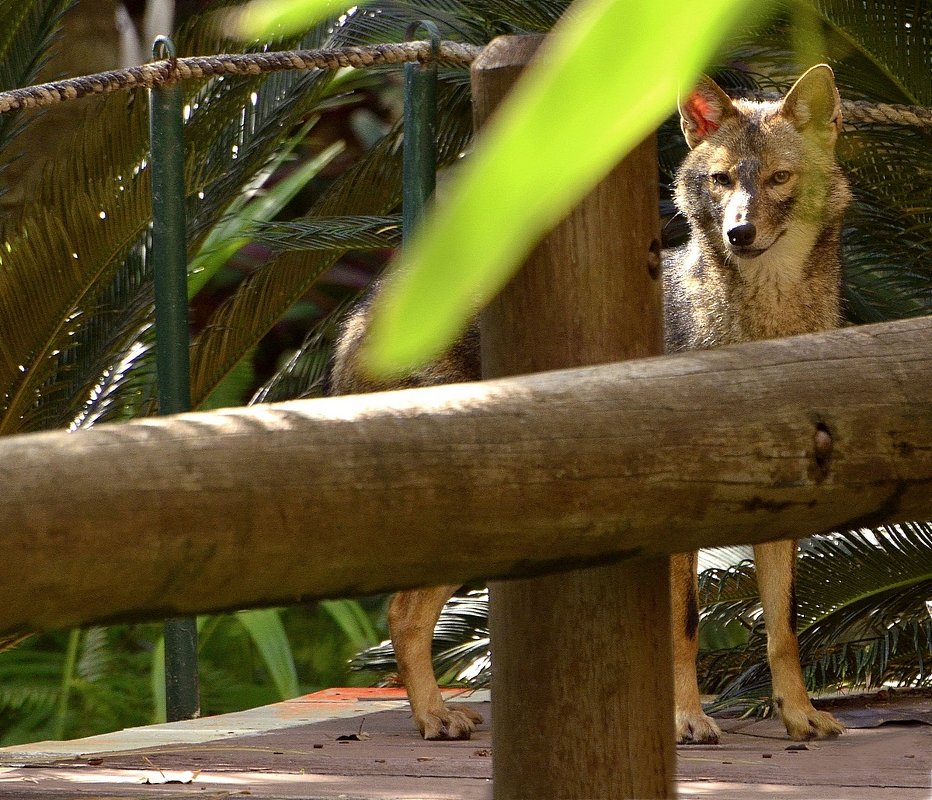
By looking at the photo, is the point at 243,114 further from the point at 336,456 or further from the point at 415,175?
the point at 336,456

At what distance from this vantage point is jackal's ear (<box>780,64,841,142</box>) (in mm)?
4348

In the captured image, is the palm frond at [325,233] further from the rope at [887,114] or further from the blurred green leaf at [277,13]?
the blurred green leaf at [277,13]

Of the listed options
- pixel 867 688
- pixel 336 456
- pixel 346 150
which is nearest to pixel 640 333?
pixel 336 456

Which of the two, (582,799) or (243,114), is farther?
(243,114)

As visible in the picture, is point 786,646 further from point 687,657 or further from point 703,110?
point 703,110

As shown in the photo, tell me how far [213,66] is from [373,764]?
2163mm

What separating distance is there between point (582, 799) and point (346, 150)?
9.91 meters

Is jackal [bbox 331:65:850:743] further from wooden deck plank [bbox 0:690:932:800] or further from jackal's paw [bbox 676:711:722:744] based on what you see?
wooden deck plank [bbox 0:690:932:800]

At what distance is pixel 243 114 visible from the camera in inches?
241

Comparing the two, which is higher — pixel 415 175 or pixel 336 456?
pixel 415 175

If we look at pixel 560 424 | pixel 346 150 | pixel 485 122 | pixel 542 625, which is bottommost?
pixel 542 625

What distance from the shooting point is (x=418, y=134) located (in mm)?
4547

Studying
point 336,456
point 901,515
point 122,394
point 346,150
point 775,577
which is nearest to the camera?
point 336,456

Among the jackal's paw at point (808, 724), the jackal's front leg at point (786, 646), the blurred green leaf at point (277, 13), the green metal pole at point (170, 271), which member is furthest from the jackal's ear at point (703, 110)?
the blurred green leaf at point (277, 13)
